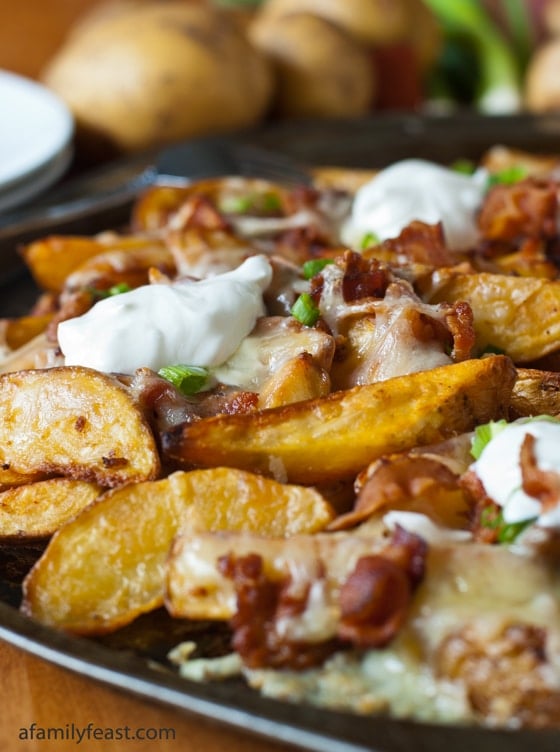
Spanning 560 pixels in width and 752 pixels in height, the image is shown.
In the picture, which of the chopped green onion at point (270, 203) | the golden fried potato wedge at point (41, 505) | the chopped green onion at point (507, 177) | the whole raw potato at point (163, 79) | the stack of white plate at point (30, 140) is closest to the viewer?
the golden fried potato wedge at point (41, 505)

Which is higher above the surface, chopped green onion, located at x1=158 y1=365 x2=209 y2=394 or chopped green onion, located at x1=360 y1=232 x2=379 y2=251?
chopped green onion, located at x1=158 y1=365 x2=209 y2=394

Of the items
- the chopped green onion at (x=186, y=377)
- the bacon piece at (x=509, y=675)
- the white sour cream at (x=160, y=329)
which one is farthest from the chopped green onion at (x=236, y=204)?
the bacon piece at (x=509, y=675)

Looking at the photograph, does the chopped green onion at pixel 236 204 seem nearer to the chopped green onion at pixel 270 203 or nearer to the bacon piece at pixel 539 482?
the chopped green onion at pixel 270 203

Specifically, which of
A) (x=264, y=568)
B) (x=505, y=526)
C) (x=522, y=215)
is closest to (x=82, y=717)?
(x=264, y=568)

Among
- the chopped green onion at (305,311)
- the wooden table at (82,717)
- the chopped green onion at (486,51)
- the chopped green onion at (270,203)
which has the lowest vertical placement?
the chopped green onion at (486,51)

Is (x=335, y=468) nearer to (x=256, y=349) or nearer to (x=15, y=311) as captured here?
(x=256, y=349)

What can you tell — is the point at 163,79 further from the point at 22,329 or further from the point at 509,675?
the point at 509,675

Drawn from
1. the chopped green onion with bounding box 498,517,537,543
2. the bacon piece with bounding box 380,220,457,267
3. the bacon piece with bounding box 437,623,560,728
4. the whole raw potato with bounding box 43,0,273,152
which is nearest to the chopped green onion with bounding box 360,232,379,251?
the bacon piece with bounding box 380,220,457,267

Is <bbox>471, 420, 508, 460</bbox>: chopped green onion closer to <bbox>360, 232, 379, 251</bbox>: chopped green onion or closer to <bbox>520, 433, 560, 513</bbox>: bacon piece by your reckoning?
<bbox>520, 433, 560, 513</bbox>: bacon piece
